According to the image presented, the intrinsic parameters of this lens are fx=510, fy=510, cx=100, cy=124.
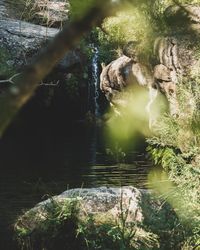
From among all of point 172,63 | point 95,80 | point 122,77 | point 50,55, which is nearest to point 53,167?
point 172,63

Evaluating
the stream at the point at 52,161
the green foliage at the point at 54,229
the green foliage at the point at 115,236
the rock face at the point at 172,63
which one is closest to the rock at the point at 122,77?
the rock face at the point at 172,63

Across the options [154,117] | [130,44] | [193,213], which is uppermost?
[130,44]

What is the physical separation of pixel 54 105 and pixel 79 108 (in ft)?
6.22

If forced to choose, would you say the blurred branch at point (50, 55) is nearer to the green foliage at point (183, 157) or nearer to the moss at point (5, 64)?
the green foliage at point (183, 157)

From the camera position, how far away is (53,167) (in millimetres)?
17500

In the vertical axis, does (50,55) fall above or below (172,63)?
below

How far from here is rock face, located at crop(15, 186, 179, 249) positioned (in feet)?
22.7

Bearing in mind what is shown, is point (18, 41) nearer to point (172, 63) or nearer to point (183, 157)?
point (172, 63)

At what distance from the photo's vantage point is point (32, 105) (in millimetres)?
27062

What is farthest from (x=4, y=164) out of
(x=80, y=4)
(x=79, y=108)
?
(x=80, y=4)

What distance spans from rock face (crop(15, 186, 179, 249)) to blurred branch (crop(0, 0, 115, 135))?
500 cm

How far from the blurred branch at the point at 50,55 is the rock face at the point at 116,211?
5.00 m

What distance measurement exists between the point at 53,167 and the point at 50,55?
15924 mm

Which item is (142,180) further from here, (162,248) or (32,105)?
(32,105)
